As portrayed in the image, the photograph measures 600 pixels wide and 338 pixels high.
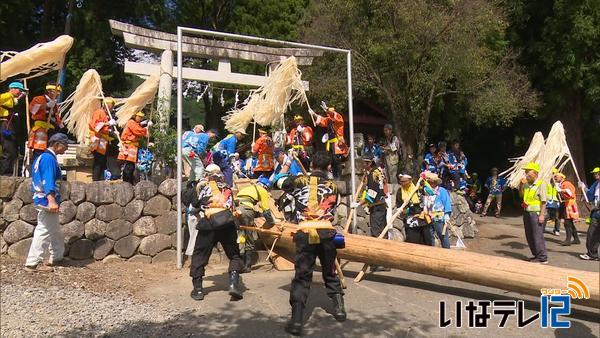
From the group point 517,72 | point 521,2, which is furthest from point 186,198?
point 521,2

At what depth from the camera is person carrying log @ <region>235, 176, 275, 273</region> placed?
5.91m

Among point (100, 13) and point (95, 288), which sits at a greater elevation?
point (100, 13)

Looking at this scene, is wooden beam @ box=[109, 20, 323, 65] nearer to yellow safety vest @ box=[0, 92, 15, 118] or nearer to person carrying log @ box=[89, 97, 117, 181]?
person carrying log @ box=[89, 97, 117, 181]

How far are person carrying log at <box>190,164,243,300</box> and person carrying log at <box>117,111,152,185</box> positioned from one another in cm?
286

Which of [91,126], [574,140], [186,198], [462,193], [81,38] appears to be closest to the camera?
[186,198]

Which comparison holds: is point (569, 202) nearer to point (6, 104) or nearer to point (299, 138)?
point (299, 138)

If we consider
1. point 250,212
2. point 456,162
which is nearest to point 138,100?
point 250,212

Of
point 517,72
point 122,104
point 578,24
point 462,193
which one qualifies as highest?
point 578,24

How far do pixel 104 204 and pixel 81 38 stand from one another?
11406mm

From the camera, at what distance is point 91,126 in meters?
8.01

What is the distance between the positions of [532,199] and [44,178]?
7062 mm

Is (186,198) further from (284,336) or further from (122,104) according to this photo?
(122,104)

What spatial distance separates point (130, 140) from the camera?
806 cm

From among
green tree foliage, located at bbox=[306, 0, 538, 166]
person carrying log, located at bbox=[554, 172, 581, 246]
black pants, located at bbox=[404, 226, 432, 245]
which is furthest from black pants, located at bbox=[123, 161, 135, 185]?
person carrying log, located at bbox=[554, 172, 581, 246]
